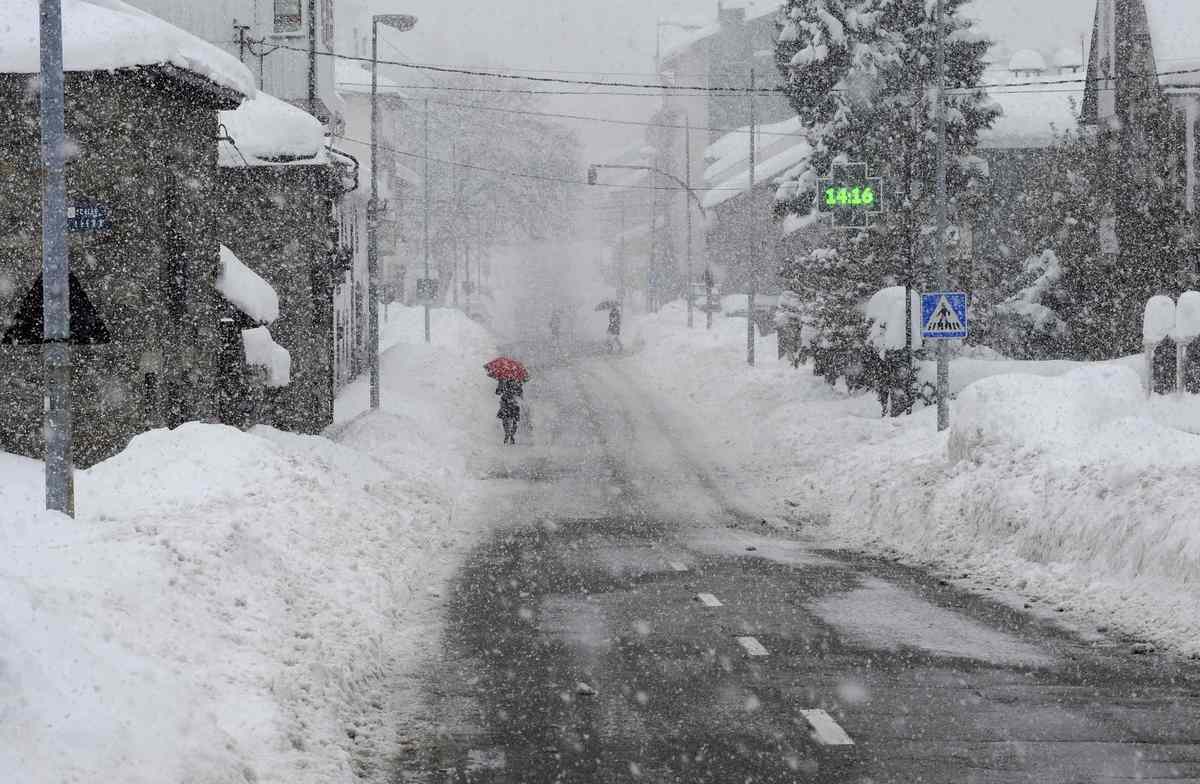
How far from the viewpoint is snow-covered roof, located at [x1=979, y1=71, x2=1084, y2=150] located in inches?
1960

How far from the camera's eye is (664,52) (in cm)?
9888

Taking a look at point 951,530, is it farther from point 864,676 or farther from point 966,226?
point 966,226

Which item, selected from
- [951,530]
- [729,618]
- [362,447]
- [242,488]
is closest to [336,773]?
[729,618]

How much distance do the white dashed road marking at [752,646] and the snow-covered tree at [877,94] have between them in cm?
2169

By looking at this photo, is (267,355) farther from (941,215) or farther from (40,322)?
(40,322)

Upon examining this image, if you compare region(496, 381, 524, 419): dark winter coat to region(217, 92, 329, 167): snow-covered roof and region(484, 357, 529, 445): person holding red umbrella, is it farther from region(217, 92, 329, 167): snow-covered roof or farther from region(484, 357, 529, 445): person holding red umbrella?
region(217, 92, 329, 167): snow-covered roof

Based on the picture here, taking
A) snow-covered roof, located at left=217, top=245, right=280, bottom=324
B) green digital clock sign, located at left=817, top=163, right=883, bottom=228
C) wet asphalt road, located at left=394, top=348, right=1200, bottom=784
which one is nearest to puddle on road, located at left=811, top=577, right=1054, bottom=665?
wet asphalt road, located at left=394, top=348, right=1200, bottom=784

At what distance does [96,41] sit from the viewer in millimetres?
18938

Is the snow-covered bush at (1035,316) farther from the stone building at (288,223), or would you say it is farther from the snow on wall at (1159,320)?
the stone building at (288,223)

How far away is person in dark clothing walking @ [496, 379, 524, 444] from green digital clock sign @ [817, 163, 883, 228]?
7845 millimetres

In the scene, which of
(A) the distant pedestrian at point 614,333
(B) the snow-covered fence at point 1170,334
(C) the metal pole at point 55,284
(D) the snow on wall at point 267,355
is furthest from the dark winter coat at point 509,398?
(A) the distant pedestrian at point 614,333

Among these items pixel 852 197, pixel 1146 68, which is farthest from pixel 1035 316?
pixel 852 197

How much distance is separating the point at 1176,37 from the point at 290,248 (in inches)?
854

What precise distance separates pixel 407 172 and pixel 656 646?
73380mm
